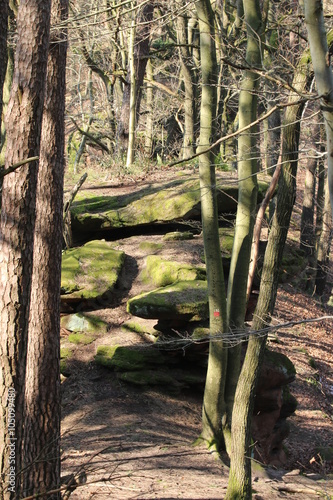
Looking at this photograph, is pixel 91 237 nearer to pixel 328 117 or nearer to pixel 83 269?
pixel 83 269

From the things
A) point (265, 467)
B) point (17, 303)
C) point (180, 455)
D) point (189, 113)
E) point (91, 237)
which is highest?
point (189, 113)

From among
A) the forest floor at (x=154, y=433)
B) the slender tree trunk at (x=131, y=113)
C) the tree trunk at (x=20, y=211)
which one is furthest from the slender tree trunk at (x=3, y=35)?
the slender tree trunk at (x=131, y=113)

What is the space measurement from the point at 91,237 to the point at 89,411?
549 centimetres

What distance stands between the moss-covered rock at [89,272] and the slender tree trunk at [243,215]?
3.04m

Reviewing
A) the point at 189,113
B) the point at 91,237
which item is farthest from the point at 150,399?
the point at 189,113

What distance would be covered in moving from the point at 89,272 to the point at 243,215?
148 inches

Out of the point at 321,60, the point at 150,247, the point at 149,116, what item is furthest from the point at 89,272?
the point at 149,116

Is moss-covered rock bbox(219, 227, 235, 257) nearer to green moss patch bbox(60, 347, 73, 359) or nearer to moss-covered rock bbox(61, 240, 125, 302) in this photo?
moss-covered rock bbox(61, 240, 125, 302)

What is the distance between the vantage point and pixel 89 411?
892 centimetres

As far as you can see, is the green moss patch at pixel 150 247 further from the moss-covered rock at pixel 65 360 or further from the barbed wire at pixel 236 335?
the moss-covered rock at pixel 65 360

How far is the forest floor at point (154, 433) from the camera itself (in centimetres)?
686

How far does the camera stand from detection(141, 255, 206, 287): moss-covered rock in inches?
423

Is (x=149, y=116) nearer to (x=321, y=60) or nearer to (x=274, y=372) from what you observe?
(x=274, y=372)

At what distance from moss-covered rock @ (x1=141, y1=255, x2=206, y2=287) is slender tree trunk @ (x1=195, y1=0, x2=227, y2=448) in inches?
79.3
